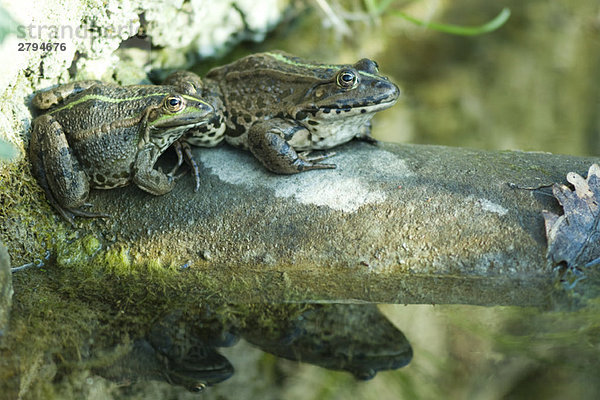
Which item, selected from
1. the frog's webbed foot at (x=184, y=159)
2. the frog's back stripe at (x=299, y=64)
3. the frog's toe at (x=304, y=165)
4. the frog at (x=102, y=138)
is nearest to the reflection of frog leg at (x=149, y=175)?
the frog at (x=102, y=138)

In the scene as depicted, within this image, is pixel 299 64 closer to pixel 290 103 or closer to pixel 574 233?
pixel 290 103

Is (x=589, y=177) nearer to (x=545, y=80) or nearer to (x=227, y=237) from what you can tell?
(x=227, y=237)

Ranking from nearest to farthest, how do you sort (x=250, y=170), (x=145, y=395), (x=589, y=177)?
(x=145, y=395), (x=589, y=177), (x=250, y=170)

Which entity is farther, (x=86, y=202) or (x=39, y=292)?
(x=86, y=202)

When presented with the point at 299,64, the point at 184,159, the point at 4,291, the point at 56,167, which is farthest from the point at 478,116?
the point at 4,291

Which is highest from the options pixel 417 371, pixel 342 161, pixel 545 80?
pixel 342 161

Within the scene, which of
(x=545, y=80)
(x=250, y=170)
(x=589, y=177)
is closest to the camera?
(x=589, y=177)

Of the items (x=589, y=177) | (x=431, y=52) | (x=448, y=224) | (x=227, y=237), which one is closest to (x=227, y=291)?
(x=227, y=237)
